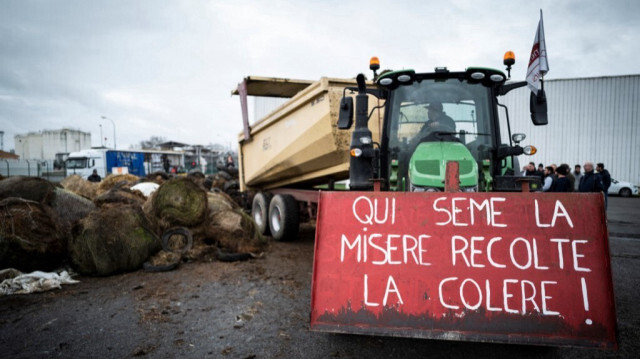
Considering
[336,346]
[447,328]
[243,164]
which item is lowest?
[336,346]

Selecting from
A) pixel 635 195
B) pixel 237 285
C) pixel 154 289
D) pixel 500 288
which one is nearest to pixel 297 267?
pixel 237 285

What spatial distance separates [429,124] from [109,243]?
4.42m

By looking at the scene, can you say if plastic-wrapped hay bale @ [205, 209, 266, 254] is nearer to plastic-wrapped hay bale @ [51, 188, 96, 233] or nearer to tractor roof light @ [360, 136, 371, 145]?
plastic-wrapped hay bale @ [51, 188, 96, 233]

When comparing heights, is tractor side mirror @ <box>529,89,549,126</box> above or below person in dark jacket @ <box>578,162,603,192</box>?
above

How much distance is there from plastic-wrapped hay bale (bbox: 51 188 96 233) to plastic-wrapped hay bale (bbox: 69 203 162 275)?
1.53 ft

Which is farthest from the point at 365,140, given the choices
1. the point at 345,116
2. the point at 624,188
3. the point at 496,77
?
the point at 624,188

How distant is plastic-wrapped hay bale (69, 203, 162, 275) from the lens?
4.79 metres

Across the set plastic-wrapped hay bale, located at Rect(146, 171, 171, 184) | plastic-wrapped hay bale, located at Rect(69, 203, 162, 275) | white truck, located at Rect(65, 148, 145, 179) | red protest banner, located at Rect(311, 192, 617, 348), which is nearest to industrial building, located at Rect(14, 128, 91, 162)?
white truck, located at Rect(65, 148, 145, 179)

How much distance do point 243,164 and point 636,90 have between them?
23.3 metres

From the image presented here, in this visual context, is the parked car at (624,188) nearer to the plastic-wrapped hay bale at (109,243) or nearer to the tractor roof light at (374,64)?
the tractor roof light at (374,64)

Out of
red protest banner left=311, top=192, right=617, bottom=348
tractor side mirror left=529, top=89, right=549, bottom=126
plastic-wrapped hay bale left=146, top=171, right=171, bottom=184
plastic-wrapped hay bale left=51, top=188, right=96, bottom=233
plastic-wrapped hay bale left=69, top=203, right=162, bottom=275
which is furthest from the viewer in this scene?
plastic-wrapped hay bale left=146, top=171, right=171, bottom=184

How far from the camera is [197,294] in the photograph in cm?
428

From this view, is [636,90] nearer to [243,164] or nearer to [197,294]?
[243,164]

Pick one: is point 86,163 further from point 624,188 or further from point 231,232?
point 624,188
